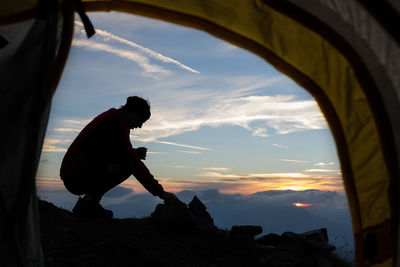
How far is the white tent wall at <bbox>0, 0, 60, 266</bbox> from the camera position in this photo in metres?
2.24

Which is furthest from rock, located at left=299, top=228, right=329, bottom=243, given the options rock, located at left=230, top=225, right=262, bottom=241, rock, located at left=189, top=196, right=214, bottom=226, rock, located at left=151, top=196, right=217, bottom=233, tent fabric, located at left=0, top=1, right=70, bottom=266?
tent fabric, located at left=0, top=1, right=70, bottom=266

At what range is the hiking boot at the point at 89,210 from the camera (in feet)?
17.0

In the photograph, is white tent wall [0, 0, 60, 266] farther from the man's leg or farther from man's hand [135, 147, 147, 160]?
man's hand [135, 147, 147, 160]

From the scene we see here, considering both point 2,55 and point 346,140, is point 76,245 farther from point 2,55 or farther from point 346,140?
point 346,140

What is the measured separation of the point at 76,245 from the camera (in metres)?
4.12

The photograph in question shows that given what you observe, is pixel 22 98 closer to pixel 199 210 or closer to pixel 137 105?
pixel 137 105

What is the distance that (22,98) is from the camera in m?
2.26

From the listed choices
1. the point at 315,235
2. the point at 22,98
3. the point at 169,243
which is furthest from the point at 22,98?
the point at 315,235

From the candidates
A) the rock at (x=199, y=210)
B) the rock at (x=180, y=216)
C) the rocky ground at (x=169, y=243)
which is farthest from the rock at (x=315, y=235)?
the rock at (x=199, y=210)

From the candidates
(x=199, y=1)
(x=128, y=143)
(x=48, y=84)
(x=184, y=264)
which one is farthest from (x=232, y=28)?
(x=184, y=264)

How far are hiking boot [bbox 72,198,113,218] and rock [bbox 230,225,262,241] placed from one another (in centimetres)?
174

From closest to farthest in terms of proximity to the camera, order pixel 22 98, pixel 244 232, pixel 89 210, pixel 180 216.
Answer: pixel 22 98
pixel 89 210
pixel 180 216
pixel 244 232

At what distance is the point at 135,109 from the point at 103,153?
74cm

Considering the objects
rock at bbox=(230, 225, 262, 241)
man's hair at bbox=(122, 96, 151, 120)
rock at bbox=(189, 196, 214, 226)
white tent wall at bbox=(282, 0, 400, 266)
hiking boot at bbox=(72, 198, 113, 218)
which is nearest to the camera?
white tent wall at bbox=(282, 0, 400, 266)
